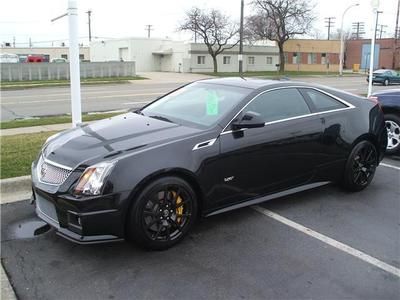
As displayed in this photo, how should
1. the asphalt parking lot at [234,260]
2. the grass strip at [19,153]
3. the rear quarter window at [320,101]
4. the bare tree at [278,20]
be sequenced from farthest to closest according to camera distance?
1. the bare tree at [278,20]
2. the grass strip at [19,153]
3. the rear quarter window at [320,101]
4. the asphalt parking lot at [234,260]

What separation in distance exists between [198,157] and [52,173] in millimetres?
1318

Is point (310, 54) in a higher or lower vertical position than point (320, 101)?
higher

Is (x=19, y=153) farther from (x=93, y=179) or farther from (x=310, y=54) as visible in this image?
(x=310, y=54)

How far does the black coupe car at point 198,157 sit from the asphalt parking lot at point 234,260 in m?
0.25

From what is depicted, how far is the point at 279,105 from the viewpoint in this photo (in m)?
5.05

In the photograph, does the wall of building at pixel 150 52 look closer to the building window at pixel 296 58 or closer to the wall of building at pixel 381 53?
the building window at pixel 296 58

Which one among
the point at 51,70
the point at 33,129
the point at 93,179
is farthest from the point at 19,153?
the point at 51,70

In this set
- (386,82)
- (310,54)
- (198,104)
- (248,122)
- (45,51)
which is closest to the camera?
(248,122)

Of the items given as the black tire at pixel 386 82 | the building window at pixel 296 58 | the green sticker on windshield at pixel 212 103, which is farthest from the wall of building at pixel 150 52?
the green sticker on windshield at pixel 212 103

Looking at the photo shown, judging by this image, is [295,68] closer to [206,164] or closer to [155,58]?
[155,58]

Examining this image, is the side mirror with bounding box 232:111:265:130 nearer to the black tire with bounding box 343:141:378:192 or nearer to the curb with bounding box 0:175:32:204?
the black tire with bounding box 343:141:378:192

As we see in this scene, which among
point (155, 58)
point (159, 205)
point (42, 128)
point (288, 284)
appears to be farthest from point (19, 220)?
point (155, 58)

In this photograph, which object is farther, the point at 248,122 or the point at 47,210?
the point at 248,122

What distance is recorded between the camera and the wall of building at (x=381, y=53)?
7100 cm
